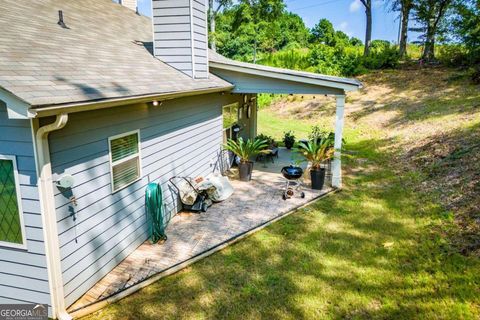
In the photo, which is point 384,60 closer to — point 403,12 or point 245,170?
point 403,12

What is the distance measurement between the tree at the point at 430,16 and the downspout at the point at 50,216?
74.2 feet

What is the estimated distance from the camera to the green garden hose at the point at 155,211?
17.9ft

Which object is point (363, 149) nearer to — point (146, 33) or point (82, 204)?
point (146, 33)

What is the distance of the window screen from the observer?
357 centimetres

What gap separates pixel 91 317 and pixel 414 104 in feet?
50.5

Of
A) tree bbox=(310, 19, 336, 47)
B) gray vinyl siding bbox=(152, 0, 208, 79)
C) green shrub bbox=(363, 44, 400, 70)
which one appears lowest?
gray vinyl siding bbox=(152, 0, 208, 79)

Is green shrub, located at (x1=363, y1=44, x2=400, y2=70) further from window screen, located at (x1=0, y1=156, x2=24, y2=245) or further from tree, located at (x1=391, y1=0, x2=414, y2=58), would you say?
window screen, located at (x1=0, y1=156, x2=24, y2=245)

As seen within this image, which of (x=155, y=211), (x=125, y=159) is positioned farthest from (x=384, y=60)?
(x=125, y=159)

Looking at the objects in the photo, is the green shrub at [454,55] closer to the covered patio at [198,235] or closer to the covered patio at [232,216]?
the covered patio at [232,216]

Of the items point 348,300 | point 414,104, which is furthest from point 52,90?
point 414,104

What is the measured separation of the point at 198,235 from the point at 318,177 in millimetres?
3420

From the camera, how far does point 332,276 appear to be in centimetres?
464

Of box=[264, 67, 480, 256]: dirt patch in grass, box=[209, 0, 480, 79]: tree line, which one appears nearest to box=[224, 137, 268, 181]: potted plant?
box=[264, 67, 480, 256]: dirt patch in grass

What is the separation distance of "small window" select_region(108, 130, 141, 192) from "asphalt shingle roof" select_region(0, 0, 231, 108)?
71 cm
